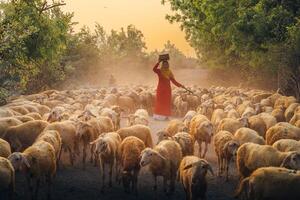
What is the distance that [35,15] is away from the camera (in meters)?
23.6

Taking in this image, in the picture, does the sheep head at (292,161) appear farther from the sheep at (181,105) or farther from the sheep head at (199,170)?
the sheep at (181,105)

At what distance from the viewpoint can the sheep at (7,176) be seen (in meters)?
11.1

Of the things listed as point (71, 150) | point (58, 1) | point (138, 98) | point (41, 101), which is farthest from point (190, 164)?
point (138, 98)

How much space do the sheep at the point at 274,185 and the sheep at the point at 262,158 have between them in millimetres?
1650

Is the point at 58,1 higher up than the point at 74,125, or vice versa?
the point at 58,1

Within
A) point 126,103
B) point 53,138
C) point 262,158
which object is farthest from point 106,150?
point 126,103

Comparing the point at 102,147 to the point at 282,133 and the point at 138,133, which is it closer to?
the point at 138,133

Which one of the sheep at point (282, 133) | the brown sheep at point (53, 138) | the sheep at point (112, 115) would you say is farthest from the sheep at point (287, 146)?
the sheep at point (112, 115)

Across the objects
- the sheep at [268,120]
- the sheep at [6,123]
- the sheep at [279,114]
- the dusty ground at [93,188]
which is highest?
the sheep at [6,123]

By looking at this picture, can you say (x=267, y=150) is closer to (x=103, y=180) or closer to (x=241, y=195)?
(x=241, y=195)

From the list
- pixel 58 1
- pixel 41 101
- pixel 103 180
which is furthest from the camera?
pixel 41 101

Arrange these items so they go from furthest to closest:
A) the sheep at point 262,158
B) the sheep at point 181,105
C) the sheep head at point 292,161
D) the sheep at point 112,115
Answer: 1. the sheep at point 181,105
2. the sheep at point 112,115
3. the sheep at point 262,158
4. the sheep head at point 292,161

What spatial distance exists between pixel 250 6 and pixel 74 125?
17.5m

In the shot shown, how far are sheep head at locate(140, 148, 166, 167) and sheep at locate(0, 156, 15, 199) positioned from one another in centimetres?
322
